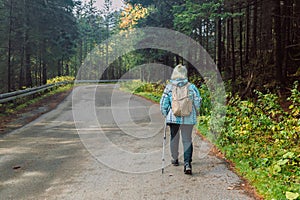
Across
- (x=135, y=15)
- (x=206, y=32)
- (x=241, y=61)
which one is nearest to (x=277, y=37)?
(x=241, y=61)

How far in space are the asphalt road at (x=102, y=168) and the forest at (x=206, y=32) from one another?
25.7ft

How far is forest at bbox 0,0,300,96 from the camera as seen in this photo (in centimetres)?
1527

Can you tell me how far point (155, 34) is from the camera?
2495cm

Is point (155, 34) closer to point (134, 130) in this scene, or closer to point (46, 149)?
point (134, 130)

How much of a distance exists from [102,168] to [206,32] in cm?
2508

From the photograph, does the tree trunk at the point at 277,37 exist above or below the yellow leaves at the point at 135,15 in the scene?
below

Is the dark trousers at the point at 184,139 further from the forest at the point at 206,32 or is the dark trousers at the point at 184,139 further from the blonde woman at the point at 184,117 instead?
the forest at the point at 206,32

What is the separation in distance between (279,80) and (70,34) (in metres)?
24.0

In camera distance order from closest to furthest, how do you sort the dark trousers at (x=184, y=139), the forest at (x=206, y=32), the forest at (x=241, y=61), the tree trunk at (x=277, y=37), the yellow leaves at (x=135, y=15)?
1. the dark trousers at (x=184, y=139)
2. the forest at (x=241, y=61)
3. the tree trunk at (x=277, y=37)
4. the forest at (x=206, y=32)
5. the yellow leaves at (x=135, y=15)

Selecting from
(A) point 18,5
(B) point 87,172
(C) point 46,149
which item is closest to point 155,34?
(A) point 18,5

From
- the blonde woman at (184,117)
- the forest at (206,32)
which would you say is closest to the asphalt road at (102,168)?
the blonde woman at (184,117)

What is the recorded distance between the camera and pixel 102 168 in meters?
6.40

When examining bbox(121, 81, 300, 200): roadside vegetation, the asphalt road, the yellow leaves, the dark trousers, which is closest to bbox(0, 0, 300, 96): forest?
the yellow leaves

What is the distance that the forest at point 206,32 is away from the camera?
15.3 m
